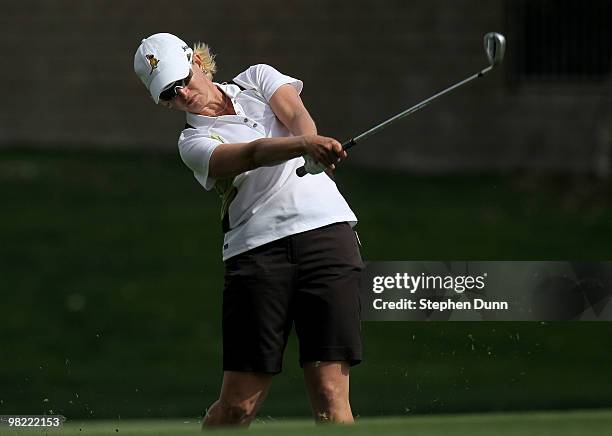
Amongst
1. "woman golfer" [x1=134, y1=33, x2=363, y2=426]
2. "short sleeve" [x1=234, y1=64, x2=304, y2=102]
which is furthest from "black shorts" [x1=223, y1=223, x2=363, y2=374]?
"short sleeve" [x1=234, y1=64, x2=304, y2=102]

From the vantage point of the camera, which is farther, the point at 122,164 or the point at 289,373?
the point at 122,164

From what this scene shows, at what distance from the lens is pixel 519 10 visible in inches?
683

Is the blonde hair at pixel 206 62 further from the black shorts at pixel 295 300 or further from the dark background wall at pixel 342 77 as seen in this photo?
the dark background wall at pixel 342 77

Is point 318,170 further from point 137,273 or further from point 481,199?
point 481,199

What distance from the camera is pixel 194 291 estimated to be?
14.1 metres

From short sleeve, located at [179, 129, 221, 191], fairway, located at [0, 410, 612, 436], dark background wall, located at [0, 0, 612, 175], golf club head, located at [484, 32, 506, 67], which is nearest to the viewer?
fairway, located at [0, 410, 612, 436]

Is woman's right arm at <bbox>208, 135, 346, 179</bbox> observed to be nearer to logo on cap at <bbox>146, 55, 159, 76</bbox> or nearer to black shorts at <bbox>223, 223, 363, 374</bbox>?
black shorts at <bbox>223, 223, 363, 374</bbox>

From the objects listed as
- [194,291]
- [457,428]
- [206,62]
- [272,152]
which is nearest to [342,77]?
[194,291]

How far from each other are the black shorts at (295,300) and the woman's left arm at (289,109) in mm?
408

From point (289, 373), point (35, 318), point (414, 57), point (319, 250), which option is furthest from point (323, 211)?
point (414, 57)

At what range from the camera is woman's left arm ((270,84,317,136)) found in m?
6.30

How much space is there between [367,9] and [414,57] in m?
0.72

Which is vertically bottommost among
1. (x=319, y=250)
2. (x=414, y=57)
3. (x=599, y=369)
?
(x=599, y=369)

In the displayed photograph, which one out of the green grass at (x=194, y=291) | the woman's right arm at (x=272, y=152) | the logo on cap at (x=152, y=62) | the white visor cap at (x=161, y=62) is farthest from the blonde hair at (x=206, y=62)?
the green grass at (x=194, y=291)
